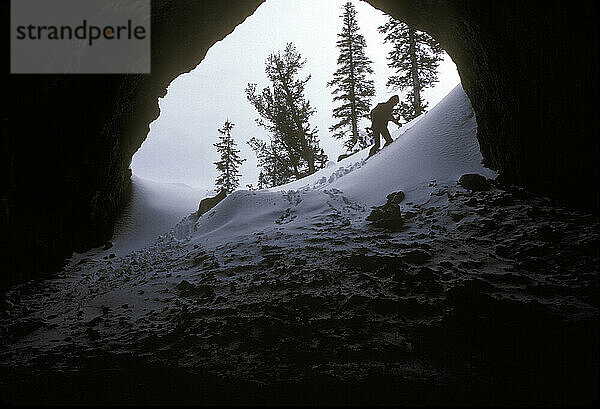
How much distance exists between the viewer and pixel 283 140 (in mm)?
24016

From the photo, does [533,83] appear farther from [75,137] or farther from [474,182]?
[75,137]

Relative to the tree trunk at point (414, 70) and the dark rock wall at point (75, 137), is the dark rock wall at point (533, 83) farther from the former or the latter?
the tree trunk at point (414, 70)

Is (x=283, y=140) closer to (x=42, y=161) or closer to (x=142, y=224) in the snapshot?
(x=142, y=224)

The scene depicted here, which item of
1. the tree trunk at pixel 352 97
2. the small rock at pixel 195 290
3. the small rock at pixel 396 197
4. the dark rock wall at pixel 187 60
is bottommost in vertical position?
the small rock at pixel 195 290

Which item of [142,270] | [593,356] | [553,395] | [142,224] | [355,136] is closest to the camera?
[553,395]

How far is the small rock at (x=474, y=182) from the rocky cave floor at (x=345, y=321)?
32 cm

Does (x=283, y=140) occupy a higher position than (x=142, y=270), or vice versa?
(x=283, y=140)

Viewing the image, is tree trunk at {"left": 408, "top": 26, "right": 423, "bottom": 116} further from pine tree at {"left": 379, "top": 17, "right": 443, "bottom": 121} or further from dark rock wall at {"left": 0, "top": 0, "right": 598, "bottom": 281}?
dark rock wall at {"left": 0, "top": 0, "right": 598, "bottom": 281}

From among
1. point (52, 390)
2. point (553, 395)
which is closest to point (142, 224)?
point (52, 390)

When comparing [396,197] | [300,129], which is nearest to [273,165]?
[300,129]

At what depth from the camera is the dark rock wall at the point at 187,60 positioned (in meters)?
4.70

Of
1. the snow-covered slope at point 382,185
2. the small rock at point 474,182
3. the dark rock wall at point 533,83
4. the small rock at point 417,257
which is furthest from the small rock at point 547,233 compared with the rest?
the snow-covered slope at point 382,185

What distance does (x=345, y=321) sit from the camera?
424 centimetres

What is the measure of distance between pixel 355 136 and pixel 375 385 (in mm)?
26164
